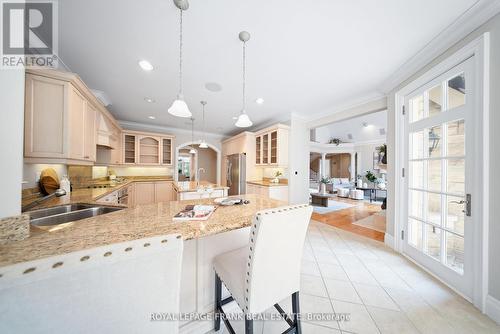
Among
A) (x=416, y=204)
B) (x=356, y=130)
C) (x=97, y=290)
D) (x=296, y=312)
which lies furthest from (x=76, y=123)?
(x=356, y=130)

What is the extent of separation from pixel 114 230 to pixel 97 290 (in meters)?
0.48

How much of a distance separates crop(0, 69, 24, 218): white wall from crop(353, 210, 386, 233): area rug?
4347 mm

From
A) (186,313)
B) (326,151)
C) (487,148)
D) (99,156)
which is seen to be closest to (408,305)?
(487,148)

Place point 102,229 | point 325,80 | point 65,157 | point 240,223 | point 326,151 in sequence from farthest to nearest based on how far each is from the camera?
point 326,151, point 325,80, point 65,157, point 240,223, point 102,229

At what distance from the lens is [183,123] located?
4945mm

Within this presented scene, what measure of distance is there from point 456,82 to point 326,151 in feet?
22.7

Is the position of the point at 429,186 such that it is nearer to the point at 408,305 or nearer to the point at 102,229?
the point at 408,305

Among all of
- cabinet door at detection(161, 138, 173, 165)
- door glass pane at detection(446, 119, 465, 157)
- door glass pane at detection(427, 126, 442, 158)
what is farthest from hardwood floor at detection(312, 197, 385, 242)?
cabinet door at detection(161, 138, 173, 165)

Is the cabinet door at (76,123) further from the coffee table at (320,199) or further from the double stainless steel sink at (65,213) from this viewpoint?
the coffee table at (320,199)

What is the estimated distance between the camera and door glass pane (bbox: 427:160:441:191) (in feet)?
5.97

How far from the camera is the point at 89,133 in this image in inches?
95.5

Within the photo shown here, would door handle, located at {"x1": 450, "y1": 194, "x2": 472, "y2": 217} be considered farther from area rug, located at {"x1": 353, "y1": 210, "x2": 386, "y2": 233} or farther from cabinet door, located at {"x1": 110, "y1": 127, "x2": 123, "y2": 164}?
cabinet door, located at {"x1": 110, "y1": 127, "x2": 123, "y2": 164}

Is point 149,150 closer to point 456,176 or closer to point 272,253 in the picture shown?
point 272,253

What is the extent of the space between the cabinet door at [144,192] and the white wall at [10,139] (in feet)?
13.1
